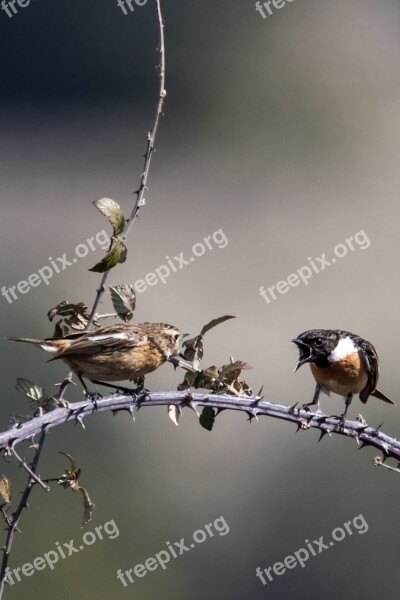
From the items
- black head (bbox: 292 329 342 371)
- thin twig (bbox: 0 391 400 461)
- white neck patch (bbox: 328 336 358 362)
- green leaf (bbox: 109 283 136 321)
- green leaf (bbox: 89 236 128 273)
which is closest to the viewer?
thin twig (bbox: 0 391 400 461)

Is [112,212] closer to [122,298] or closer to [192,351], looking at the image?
[122,298]

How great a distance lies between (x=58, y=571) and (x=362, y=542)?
10.2 feet

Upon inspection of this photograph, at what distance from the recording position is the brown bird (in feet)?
14.3

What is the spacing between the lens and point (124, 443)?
11.9 metres

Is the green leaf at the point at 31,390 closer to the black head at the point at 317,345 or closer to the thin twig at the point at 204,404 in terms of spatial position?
the thin twig at the point at 204,404

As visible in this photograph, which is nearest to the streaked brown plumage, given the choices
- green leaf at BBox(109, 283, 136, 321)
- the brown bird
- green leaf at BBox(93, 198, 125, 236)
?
the brown bird

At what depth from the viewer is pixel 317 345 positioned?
5195 millimetres

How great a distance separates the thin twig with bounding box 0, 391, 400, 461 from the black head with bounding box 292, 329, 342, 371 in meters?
1.09

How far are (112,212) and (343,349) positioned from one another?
2.16 m

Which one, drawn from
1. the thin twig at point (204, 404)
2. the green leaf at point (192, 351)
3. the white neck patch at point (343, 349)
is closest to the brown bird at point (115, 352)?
the green leaf at point (192, 351)

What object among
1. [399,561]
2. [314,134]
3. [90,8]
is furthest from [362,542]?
[90,8]

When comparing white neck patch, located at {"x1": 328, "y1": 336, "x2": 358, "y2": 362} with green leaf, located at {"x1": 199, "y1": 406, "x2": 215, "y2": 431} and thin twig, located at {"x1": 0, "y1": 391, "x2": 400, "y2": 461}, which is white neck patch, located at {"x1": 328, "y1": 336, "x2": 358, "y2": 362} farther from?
green leaf, located at {"x1": 199, "y1": 406, "x2": 215, "y2": 431}

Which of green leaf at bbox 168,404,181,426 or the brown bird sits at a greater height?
the brown bird

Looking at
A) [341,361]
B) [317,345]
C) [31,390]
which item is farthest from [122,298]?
[341,361]
